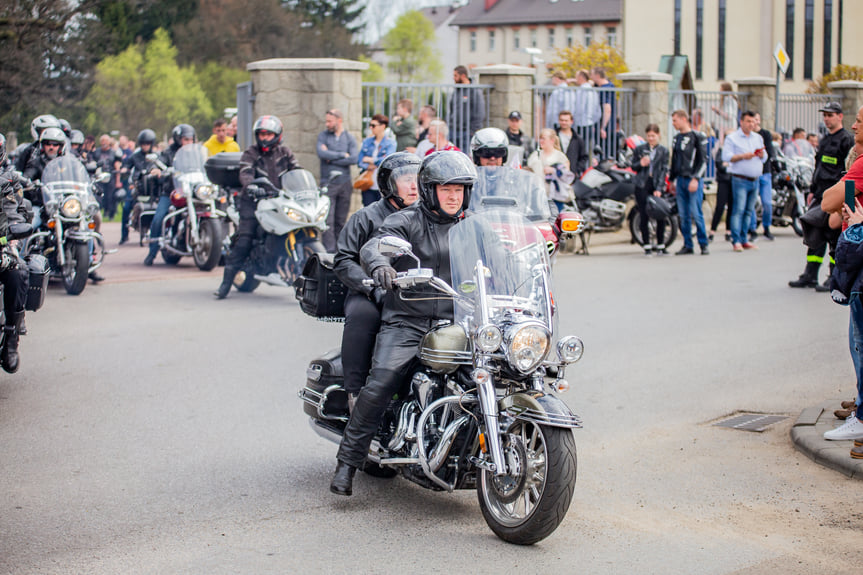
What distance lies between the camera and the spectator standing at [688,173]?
16.4m

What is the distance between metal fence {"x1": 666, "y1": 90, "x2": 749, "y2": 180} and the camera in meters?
22.3

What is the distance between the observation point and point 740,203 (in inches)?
675

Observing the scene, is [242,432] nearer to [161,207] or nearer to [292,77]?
[161,207]

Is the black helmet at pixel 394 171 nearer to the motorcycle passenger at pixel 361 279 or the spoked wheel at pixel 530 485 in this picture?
the motorcycle passenger at pixel 361 279

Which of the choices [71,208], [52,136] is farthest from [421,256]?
[52,136]

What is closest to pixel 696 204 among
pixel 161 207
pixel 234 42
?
pixel 161 207

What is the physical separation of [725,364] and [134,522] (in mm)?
5411

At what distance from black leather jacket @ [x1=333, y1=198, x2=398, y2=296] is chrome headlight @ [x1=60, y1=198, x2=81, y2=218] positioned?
286 inches

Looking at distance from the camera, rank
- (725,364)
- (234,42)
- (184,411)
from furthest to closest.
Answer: (234,42), (725,364), (184,411)

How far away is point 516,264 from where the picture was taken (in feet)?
16.9

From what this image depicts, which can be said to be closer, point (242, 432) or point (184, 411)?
point (242, 432)

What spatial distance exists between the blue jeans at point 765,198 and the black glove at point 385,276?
14.7m

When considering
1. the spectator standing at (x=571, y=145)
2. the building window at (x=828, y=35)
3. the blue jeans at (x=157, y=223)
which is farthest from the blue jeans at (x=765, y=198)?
the building window at (x=828, y=35)

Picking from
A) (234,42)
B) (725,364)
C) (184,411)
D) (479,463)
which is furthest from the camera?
(234,42)
